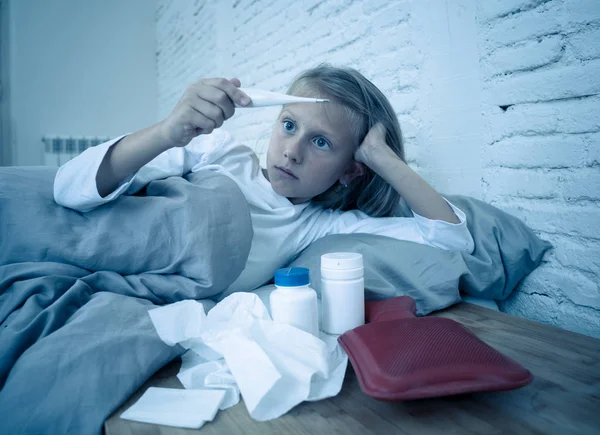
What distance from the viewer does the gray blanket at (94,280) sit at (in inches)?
19.1

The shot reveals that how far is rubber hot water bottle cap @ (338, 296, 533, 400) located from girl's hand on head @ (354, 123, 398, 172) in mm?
570

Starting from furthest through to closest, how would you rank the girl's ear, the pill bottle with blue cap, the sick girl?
the girl's ear, the sick girl, the pill bottle with blue cap

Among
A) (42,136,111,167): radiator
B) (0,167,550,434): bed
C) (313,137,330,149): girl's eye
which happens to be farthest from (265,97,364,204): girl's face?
(42,136,111,167): radiator

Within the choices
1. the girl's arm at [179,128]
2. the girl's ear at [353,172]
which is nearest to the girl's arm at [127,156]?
the girl's arm at [179,128]

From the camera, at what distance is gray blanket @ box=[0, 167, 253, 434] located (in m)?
0.49

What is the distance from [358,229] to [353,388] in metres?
0.65

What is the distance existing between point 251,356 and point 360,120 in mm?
791

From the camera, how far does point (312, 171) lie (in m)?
1.08

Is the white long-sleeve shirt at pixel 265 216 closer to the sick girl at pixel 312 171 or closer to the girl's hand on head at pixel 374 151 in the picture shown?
the sick girl at pixel 312 171

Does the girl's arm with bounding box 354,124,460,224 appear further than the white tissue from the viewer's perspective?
Yes

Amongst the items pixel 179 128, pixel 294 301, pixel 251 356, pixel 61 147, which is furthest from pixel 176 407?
pixel 61 147

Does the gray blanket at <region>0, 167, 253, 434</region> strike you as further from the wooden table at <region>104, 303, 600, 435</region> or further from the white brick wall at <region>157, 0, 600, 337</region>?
the white brick wall at <region>157, 0, 600, 337</region>

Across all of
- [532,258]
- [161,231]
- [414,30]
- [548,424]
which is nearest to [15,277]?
[161,231]

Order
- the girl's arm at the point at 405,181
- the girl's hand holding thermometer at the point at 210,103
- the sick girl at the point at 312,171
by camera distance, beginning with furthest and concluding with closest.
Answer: the girl's arm at the point at 405,181, the sick girl at the point at 312,171, the girl's hand holding thermometer at the point at 210,103
